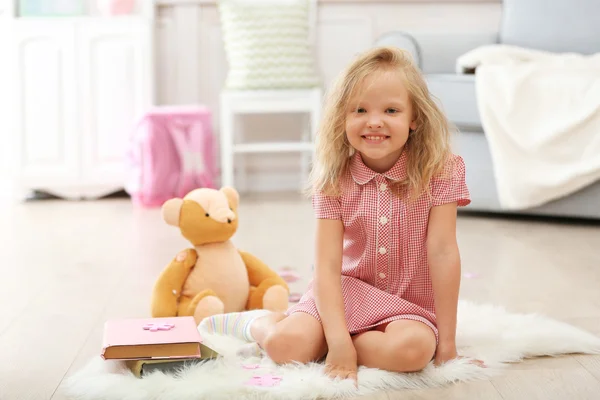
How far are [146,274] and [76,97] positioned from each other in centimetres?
156

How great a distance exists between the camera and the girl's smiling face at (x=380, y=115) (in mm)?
1262

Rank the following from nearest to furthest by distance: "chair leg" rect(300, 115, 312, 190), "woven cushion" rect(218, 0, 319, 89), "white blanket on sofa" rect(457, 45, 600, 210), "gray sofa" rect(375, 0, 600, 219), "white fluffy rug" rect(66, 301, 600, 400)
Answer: "white fluffy rug" rect(66, 301, 600, 400)
"white blanket on sofa" rect(457, 45, 600, 210)
"gray sofa" rect(375, 0, 600, 219)
"woven cushion" rect(218, 0, 319, 89)
"chair leg" rect(300, 115, 312, 190)

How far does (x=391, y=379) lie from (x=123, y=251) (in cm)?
124

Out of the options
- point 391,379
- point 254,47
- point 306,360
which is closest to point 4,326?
point 306,360

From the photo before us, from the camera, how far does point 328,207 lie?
1320 mm

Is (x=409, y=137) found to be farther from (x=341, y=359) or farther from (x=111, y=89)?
(x=111, y=89)

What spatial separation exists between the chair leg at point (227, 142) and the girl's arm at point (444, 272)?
208 centimetres

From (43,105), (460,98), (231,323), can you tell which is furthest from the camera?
(43,105)

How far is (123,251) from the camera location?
2.31m

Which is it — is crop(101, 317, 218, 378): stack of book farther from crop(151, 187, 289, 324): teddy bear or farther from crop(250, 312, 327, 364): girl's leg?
crop(151, 187, 289, 324): teddy bear

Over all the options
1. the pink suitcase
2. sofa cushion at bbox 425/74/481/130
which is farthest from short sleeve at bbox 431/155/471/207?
the pink suitcase

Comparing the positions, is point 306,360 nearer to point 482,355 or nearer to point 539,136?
point 482,355

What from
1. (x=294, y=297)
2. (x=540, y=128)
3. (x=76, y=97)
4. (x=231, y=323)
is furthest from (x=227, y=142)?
(x=231, y=323)

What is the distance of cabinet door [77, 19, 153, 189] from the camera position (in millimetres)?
3355
